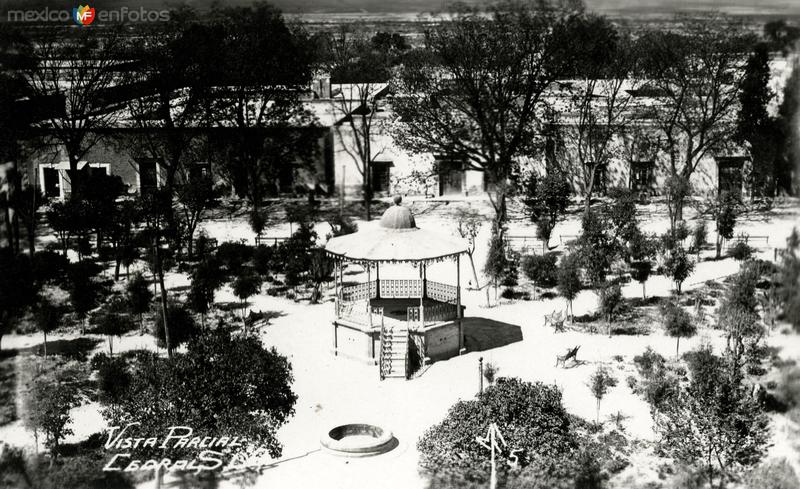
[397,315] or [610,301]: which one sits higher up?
[610,301]

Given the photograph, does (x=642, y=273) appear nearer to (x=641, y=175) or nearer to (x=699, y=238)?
(x=699, y=238)

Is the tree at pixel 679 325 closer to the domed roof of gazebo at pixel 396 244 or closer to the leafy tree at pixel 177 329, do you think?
the domed roof of gazebo at pixel 396 244

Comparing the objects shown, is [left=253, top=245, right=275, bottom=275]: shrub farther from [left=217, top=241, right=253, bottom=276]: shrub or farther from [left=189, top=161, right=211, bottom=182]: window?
[left=189, top=161, right=211, bottom=182]: window

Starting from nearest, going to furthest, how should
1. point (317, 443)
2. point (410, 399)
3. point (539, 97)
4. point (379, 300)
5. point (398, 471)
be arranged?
point (398, 471) → point (317, 443) → point (410, 399) → point (379, 300) → point (539, 97)

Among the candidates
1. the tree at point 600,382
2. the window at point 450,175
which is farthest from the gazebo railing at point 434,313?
the window at point 450,175

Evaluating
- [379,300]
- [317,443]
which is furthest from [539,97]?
[317,443]

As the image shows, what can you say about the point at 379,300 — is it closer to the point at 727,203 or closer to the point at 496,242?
the point at 496,242

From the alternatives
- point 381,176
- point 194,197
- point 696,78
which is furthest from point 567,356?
point 381,176

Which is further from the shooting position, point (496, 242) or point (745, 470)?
point (496, 242)
